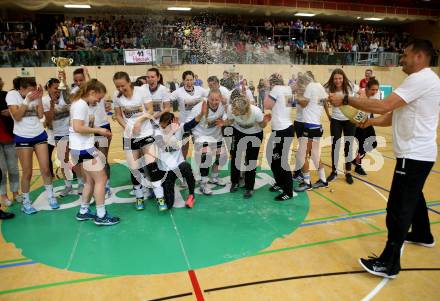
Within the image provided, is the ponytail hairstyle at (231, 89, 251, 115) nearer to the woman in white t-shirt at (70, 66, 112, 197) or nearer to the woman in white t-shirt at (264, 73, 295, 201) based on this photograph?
the woman in white t-shirt at (264, 73, 295, 201)

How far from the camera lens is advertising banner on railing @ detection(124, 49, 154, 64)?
58.8 ft

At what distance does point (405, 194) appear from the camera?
313cm

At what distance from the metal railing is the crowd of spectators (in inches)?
2.0

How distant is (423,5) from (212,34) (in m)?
16.2

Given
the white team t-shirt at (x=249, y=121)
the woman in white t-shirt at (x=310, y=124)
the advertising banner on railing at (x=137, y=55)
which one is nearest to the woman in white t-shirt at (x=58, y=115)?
the white team t-shirt at (x=249, y=121)

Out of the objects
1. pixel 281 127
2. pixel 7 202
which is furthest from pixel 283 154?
pixel 7 202

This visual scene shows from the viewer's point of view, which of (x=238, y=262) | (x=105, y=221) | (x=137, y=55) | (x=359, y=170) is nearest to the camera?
(x=238, y=262)

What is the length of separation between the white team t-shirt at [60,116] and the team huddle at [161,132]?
0.05 feet

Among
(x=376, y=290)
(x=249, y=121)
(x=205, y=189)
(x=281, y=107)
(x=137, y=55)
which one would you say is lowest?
(x=376, y=290)

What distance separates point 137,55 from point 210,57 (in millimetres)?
4575

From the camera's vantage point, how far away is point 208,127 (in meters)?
5.52

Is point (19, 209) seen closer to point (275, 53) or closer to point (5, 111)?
point (5, 111)

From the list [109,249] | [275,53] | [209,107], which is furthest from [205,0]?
[109,249]

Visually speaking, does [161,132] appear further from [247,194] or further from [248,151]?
[247,194]
